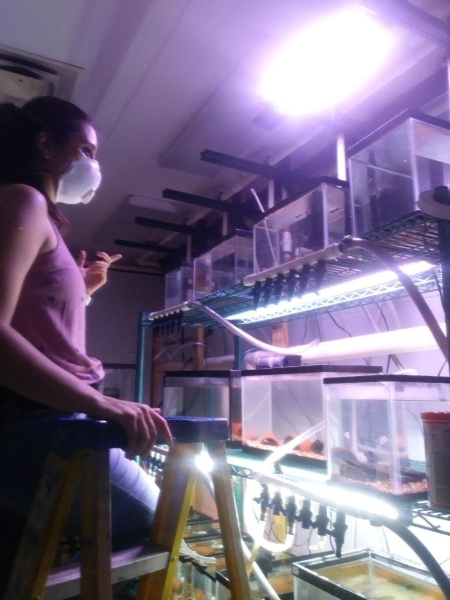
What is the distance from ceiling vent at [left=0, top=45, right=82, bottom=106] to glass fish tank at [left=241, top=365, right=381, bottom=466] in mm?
1361

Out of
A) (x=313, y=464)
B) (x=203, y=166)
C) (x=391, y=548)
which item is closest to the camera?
(x=313, y=464)

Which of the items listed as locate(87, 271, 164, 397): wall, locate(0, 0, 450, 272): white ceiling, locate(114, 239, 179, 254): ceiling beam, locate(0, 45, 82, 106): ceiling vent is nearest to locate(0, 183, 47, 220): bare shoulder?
locate(0, 0, 450, 272): white ceiling

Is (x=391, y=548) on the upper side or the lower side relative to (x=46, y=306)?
lower

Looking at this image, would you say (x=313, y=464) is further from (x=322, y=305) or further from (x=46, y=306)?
(x=46, y=306)

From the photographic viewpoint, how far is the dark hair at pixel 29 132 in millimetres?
970

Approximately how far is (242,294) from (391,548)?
44.5 inches

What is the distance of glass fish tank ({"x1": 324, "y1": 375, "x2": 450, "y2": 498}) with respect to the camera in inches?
43.0

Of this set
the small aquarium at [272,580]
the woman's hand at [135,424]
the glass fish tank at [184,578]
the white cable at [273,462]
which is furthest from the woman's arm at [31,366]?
the glass fish tank at [184,578]

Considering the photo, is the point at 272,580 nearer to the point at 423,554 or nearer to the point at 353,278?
the point at 423,554

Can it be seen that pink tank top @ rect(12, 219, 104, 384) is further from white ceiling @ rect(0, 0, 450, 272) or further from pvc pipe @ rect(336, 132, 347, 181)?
pvc pipe @ rect(336, 132, 347, 181)

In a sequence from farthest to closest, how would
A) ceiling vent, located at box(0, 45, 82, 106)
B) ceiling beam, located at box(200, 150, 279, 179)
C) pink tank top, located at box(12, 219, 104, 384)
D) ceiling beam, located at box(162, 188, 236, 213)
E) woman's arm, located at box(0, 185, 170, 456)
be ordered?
1. ceiling beam, located at box(162, 188, 236, 213)
2. ceiling beam, located at box(200, 150, 279, 179)
3. ceiling vent, located at box(0, 45, 82, 106)
4. pink tank top, located at box(12, 219, 104, 384)
5. woman's arm, located at box(0, 185, 170, 456)

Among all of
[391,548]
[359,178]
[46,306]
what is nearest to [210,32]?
[359,178]

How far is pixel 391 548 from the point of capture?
1773 mm

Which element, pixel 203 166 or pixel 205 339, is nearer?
pixel 203 166
